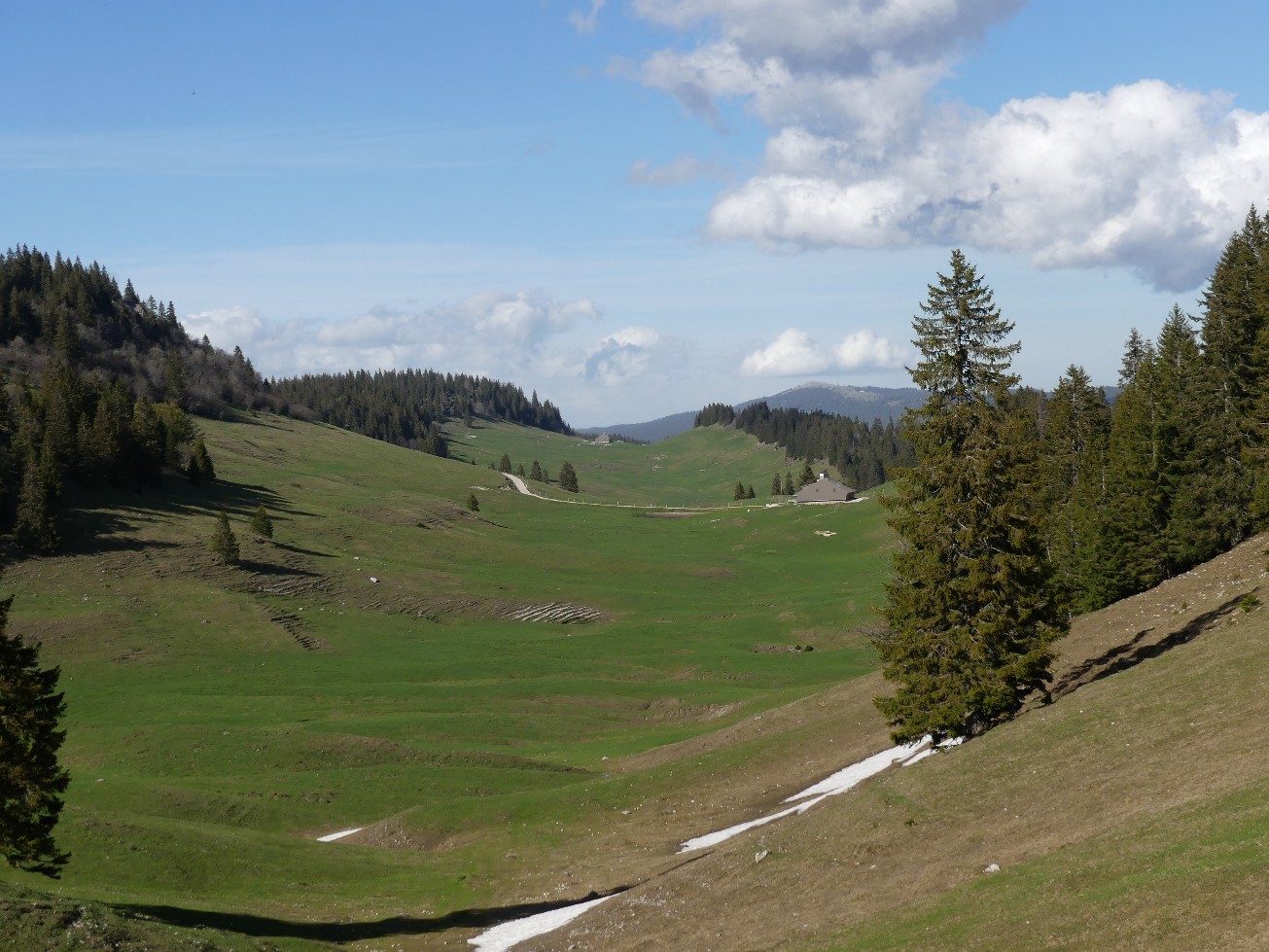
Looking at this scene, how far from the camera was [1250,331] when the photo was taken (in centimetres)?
6562

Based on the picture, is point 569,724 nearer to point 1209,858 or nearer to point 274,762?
point 274,762

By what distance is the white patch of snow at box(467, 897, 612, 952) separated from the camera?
3531 cm

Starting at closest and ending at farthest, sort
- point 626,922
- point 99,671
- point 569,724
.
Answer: point 626,922 → point 569,724 → point 99,671

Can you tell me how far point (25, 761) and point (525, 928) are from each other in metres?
17.4

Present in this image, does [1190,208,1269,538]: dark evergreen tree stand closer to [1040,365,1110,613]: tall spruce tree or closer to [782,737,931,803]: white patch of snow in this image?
[1040,365,1110,613]: tall spruce tree

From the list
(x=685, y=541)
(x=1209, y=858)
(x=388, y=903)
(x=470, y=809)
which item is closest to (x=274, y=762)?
(x=470, y=809)

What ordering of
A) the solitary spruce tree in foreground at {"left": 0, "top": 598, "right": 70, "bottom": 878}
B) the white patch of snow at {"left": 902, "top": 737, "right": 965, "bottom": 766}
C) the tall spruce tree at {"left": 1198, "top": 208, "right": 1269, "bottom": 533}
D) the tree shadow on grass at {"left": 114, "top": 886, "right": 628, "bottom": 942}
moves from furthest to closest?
the tall spruce tree at {"left": 1198, "top": 208, "right": 1269, "bottom": 533}, the white patch of snow at {"left": 902, "top": 737, "right": 965, "bottom": 766}, the tree shadow on grass at {"left": 114, "top": 886, "right": 628, "bottom": 942}, the solitary spruce tree in foreground at {"left": 0, "top": 598, "right": 70, "bottom": 878}

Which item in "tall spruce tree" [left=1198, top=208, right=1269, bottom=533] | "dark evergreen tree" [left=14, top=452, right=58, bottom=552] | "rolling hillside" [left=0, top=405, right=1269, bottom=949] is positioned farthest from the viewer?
"dark evergreen tree" [left=14, top=452, right=58, bottom=552]

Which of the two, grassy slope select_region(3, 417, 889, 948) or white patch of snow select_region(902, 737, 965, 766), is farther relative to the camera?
grassy slope select_region(3, 417, 889, 948)

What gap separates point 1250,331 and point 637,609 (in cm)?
6762

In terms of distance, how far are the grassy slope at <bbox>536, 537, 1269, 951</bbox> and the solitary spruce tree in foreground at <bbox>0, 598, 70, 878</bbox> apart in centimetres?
1695

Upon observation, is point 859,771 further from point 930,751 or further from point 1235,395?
point 1235,395

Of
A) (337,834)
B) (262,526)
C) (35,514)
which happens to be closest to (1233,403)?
(337,834)

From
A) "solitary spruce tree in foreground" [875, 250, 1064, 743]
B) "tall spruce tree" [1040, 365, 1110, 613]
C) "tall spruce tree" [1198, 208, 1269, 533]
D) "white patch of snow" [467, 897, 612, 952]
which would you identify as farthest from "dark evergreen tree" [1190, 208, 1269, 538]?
"white patch of snow" [467, 897, 612, 952]
